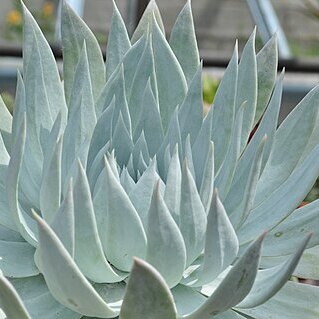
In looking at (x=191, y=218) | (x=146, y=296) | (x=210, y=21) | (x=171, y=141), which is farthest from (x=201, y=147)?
(x=210, y=21)

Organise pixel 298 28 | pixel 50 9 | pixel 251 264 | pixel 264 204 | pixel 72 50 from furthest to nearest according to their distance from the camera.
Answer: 1. pixel 298 28
2. pixel 50 9
3. pixel 72 50
4. pixel 264 204
5. pixel 251 264

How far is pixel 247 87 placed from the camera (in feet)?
2.64

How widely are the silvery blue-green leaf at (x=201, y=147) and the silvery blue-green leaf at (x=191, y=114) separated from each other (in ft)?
0.10

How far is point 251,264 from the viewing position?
1.79ft

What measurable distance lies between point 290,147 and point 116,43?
9.9 inches

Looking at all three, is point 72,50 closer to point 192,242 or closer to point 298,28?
point 192,242

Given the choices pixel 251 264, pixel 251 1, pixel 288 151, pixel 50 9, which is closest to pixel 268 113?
pixel 288 151

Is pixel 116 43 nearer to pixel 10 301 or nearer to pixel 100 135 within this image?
pixel 100 135

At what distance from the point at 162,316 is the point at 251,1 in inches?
112

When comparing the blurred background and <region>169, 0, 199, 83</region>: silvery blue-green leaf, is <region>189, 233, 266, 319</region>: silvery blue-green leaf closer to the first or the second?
<region>169, 0, 199, 83</region>: silvery blue-green leaf

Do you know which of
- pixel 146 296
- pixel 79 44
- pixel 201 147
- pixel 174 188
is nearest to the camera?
pixel 146 296

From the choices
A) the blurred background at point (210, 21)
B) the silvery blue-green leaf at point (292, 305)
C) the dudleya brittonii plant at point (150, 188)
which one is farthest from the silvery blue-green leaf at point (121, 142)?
the blurred background at point (210, 21)

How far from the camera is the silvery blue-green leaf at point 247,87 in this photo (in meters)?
0.79

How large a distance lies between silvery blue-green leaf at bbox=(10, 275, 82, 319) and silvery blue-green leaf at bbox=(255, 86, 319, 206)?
258 mm
